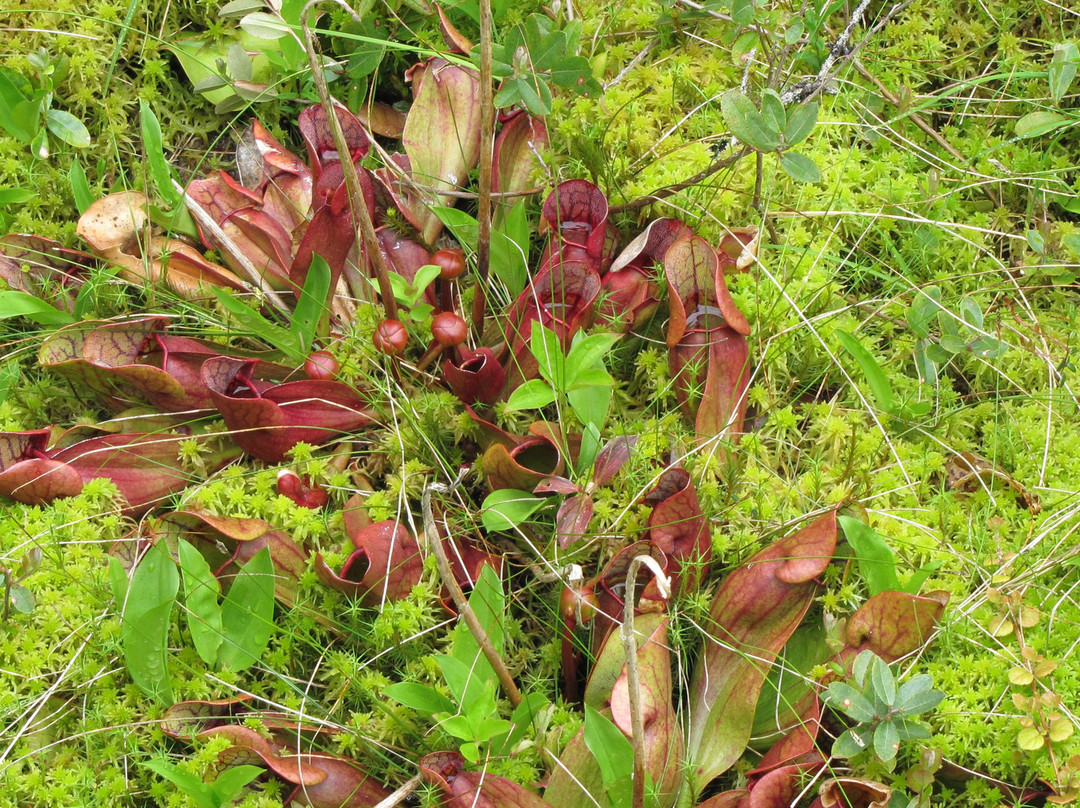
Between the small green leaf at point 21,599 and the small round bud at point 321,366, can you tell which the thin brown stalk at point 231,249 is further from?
the small green leaf at point 21,599

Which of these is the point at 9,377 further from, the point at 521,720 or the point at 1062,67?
the point at 1062,67

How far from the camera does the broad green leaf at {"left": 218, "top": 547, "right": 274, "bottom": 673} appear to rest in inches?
69.5

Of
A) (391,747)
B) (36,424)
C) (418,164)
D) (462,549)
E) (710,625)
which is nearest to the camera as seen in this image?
(391,747)

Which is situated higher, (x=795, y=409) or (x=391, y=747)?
(x=795, y=409)

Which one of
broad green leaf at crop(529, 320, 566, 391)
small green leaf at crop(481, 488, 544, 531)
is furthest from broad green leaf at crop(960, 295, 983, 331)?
small green leaf at crop(481, 488, 544, 531)

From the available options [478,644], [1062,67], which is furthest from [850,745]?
[1062,67]

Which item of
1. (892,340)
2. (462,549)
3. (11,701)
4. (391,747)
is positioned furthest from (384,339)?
(892,340)

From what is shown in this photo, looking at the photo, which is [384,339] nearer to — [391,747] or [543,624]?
[543,624]

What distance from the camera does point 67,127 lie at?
7.43ft

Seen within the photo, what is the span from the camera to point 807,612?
6.04 feet

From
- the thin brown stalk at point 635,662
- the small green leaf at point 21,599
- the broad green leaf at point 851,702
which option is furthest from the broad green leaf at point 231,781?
the broad green leaf at point 851,702

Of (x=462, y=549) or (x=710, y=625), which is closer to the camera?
(x=710, y=625)

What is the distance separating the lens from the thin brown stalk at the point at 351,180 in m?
1.69

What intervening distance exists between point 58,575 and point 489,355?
1.05 meters
